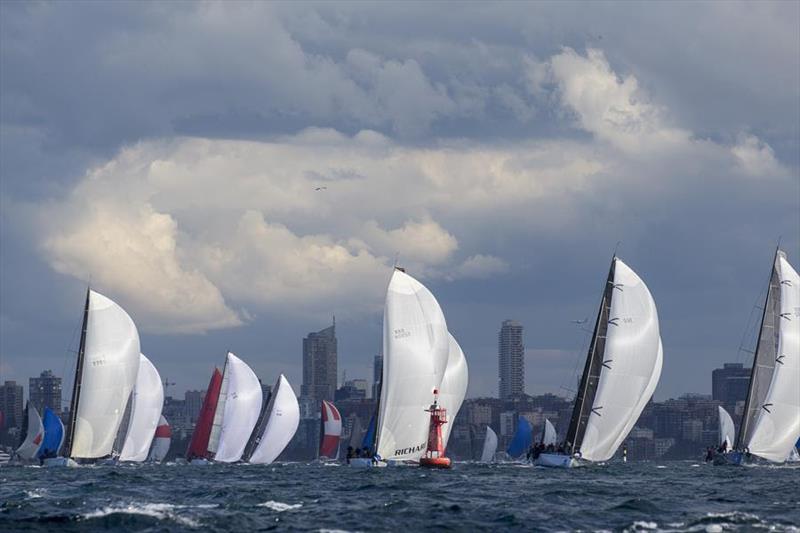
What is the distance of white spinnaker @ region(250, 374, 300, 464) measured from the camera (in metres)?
159

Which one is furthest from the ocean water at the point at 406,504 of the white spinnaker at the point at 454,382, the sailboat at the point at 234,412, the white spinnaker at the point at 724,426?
the white spinnaker at the point at 724,426

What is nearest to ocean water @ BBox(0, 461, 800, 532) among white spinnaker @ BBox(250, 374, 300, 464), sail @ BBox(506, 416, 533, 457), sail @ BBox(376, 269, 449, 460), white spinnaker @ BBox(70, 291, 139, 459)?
sail @ BBox(376, 269, 449, 460)

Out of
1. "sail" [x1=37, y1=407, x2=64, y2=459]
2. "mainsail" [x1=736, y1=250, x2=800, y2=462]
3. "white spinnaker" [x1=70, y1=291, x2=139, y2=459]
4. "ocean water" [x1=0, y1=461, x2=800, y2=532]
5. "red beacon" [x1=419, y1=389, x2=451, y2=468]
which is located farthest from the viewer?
"sail" [x1=37, y1=407, x2=64, y2=459]

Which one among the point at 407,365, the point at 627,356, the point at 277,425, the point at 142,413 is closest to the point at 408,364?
the point at 407,365

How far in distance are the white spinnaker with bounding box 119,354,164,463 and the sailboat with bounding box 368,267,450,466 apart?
155 ft

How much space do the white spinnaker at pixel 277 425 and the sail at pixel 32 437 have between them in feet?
77.6

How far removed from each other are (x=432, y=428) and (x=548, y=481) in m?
19.4

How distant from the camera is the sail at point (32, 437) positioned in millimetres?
141375

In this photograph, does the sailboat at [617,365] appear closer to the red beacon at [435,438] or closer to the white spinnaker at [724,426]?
the red beacon at [435,438]

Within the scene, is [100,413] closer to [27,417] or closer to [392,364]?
[27,417]

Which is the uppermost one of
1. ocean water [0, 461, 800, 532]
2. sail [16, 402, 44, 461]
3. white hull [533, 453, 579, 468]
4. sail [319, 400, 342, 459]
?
sail [319, 400, 342, 459]

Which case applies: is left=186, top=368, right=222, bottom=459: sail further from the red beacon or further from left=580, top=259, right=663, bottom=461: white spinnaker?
left=580, top=259, right=663, bottom=461: white spinnaker

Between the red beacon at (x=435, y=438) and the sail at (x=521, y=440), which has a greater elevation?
the sail at (x=521, y=440)

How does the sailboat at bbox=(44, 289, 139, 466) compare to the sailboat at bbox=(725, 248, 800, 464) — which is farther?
the sailboat at bbox=(44, 289, 139, 466)
